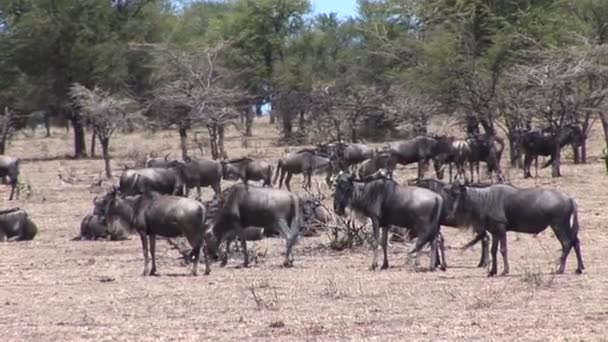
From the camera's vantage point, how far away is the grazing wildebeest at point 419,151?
35188 millimetres

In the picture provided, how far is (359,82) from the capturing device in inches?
2269

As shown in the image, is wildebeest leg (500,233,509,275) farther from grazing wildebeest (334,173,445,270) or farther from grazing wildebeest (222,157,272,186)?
grazing wildebeest (222,157,272,186)

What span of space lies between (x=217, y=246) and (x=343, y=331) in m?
7.65

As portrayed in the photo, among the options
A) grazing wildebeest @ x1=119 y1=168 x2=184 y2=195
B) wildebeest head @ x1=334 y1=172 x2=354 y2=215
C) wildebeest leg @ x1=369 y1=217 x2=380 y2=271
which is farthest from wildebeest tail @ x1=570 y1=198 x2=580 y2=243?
grazing wildebeest @ x1=119 y1=168 x2=184 y2=195

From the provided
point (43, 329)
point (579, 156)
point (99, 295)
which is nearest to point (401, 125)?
point (579, 156)

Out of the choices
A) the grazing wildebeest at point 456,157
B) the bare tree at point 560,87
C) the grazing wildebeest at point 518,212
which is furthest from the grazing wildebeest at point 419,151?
the grazing wildebeest at point 518,212

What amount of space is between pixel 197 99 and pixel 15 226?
733 inches

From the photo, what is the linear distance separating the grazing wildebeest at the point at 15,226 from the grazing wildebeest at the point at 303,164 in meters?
10.0

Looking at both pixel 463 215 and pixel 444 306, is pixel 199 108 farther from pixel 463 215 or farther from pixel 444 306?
pixel 444 306

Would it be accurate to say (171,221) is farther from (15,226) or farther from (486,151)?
(486,151)

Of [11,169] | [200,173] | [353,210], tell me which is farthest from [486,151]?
[353,210]

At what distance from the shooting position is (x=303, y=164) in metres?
33.8

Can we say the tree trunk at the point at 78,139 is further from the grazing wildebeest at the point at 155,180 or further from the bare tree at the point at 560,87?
the grazing wildebeest at the point at 155,180

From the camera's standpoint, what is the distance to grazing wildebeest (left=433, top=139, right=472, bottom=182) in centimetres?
3466
